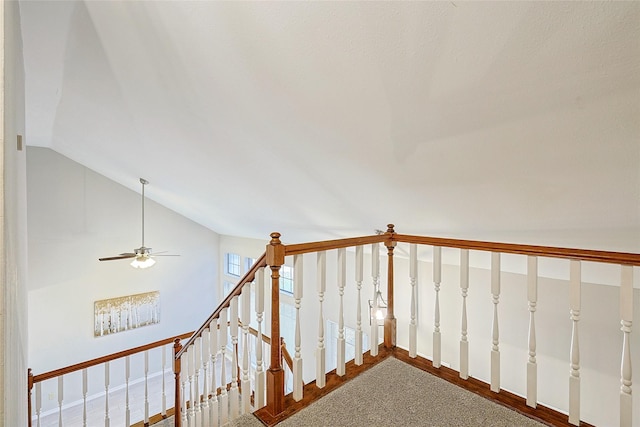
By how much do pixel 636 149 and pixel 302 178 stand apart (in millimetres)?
2323

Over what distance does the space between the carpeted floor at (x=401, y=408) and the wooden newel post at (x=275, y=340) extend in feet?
0.36

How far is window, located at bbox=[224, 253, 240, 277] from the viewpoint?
7645mm

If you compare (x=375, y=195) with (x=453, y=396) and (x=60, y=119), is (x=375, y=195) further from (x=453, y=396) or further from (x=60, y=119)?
(x=60, y=119)

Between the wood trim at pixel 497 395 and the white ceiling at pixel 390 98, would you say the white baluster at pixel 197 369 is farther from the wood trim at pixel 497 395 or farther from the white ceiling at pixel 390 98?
the white ceiling at pixel 390 98

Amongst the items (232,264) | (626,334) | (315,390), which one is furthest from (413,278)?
(232,264)

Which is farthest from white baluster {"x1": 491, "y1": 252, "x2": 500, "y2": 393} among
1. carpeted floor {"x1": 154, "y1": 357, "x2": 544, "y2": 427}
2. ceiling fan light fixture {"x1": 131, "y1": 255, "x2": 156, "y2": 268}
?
ceiling fan light fixture {"x1": 131, "y1": 255, "x2": 156, "y2": 268}

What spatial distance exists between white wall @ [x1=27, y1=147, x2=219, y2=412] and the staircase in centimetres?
311

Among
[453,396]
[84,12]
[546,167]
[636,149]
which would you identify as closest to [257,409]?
[453,396]

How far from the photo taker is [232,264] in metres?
7.84

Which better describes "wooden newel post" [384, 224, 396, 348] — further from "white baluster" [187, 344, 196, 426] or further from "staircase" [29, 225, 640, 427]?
"white baluster" [187, 344, 196, 426]

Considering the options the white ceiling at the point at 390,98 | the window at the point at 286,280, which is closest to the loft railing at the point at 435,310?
the white ceiling at the point at 390,98

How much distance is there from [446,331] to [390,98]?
10.4 ft

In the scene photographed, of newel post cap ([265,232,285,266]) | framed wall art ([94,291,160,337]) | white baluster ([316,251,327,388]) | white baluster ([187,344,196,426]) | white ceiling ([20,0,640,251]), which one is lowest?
framed wall art ([94,291,160,337])

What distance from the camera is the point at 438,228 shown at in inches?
120
